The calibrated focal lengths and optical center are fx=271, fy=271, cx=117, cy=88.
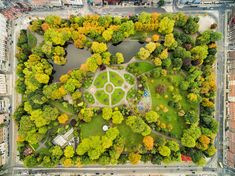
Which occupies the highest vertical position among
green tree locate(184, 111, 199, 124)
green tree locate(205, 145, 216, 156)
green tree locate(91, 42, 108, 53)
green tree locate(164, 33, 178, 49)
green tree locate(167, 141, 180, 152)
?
green tree locate(164, 33, 178, 49)

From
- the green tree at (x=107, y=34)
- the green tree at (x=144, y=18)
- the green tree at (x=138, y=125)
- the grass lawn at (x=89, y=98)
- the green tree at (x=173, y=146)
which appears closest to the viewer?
the green tree at (x=138, y=125)

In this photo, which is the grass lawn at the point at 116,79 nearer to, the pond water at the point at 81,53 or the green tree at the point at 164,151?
the pond water at the point at 81,53

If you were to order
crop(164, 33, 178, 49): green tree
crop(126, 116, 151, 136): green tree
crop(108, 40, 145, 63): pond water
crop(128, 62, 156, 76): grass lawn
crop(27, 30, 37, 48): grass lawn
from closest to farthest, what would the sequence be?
crop(126, 116, 151, 136): green tree, crop(164, 33, 178, 49): green tree, crop(27, 30, 37, 48): grass lawn, crop(128, 62, 156, 76): grass lawn, crop(108, 40, 145, 63): pond water

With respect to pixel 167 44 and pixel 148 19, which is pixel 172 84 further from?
pixel 148 19

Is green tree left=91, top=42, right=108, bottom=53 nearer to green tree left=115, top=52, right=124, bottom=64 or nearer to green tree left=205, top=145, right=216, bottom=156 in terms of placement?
green tree left=115, top=52, right=124, bottom=64

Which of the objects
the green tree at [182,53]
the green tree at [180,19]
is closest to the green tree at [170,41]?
the green tree at [182,53]

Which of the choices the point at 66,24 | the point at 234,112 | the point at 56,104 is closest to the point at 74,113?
the point at 56,104

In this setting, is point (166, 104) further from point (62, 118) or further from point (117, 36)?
point (62, 118)

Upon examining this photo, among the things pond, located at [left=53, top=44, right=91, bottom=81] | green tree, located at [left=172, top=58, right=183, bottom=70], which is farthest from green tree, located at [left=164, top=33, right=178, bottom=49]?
pond, located at [left=53, top=44, right=91, bottom=81]
